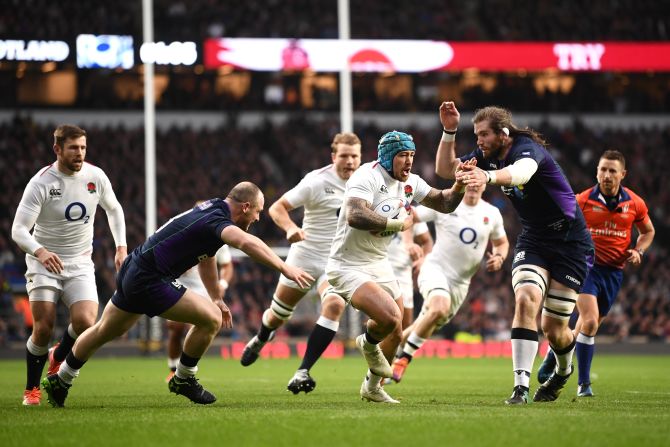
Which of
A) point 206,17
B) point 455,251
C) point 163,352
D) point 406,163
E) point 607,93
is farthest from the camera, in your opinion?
point 607,93

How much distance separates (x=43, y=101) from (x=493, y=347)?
18.1 meters

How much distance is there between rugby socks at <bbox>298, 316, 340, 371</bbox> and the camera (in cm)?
1015

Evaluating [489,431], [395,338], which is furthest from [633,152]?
[489,431]

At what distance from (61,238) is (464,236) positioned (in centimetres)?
566

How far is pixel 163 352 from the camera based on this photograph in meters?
23.3

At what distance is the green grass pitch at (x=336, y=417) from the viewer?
21.5 ft

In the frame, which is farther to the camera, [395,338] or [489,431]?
[395,338]

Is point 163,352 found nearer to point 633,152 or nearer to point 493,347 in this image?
point 493,347

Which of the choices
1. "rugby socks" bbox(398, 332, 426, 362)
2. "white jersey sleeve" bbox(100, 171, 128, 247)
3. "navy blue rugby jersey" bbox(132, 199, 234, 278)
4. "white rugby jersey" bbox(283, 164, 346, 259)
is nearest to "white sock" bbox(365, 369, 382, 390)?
"navy blue rugby jersey" bbox(132, 199, 234, 278)

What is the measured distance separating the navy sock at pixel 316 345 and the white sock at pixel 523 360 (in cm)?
206

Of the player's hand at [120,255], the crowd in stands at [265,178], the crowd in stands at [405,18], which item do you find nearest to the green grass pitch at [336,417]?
the player's hand at [120,255]

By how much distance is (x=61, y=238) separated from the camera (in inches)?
408

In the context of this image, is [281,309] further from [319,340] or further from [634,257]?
[634,257]

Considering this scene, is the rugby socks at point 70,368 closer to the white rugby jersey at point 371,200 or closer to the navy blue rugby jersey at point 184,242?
the navy blue rugby jersey at point 184,242
